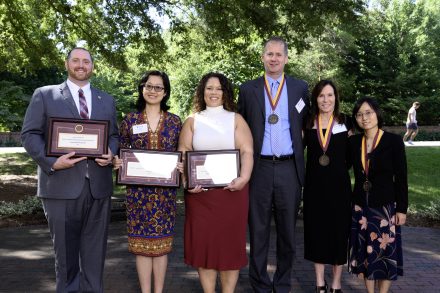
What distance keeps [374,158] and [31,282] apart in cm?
407

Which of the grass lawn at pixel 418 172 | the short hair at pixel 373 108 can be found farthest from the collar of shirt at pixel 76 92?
the grass lawn at pixel 418 172

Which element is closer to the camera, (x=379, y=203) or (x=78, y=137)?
(x=78, y=137)

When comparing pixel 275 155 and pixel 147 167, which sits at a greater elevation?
pixel 275 155

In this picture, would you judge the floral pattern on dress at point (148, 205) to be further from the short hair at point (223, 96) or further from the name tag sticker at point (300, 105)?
the name tag sticker at point (300, 105)

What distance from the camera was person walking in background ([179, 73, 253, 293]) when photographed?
13.4 feet

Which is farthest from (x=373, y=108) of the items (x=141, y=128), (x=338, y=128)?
(x=141, y=128)

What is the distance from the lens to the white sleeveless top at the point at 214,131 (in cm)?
410

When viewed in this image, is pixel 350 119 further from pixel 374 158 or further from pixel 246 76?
pixel 246 76

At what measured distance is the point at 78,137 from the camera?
3723 mm

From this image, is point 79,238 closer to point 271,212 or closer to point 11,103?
point 271,212

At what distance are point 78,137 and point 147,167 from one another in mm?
649

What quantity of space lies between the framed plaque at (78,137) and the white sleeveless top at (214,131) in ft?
2.79

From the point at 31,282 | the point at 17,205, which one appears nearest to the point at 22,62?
the point at 17,205

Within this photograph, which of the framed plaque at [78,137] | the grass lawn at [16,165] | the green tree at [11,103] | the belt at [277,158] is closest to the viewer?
the framed plaque at [78,137]
